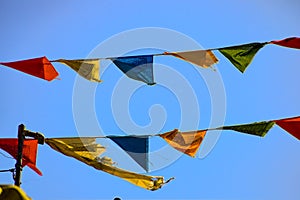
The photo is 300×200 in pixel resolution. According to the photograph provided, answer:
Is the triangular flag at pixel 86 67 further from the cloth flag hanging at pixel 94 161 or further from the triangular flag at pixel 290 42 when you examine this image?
the triangular flag at pixel 290 42

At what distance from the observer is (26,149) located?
11320 millimetres

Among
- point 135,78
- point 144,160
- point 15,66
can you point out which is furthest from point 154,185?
point 15,66

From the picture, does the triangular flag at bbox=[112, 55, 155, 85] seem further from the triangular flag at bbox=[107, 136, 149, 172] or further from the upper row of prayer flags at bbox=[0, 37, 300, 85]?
the triangular flag at bbox=[107, 136, 149, 172]

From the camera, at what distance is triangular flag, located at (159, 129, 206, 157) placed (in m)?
10.8

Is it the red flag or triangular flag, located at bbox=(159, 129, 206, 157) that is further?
the red flag

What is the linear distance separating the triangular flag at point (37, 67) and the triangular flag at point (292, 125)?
520 cm

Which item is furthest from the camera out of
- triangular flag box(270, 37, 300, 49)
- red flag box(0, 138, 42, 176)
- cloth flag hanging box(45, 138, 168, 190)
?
red flag box(0, 138, 42, 176)

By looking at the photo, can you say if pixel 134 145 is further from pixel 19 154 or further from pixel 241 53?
pixel 241 53

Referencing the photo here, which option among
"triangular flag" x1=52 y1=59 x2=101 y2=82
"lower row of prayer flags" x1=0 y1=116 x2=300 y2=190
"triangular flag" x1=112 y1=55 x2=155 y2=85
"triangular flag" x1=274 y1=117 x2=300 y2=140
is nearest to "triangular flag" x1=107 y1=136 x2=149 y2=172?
"lower row of prayer flags" x1=0 y1=116 x2=300 y2=190

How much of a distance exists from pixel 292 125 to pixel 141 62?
11.4 feet

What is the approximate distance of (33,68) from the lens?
11516mm

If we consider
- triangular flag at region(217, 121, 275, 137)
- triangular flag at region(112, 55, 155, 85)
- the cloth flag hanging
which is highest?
triangular flag at region(112, 55, 155, 85)

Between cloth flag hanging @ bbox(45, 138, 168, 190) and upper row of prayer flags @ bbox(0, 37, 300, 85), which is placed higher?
upper row of prayer flags @ bbox(0, 37, 300, 85)

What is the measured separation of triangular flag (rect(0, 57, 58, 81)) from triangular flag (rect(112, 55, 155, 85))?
1.53 metres
